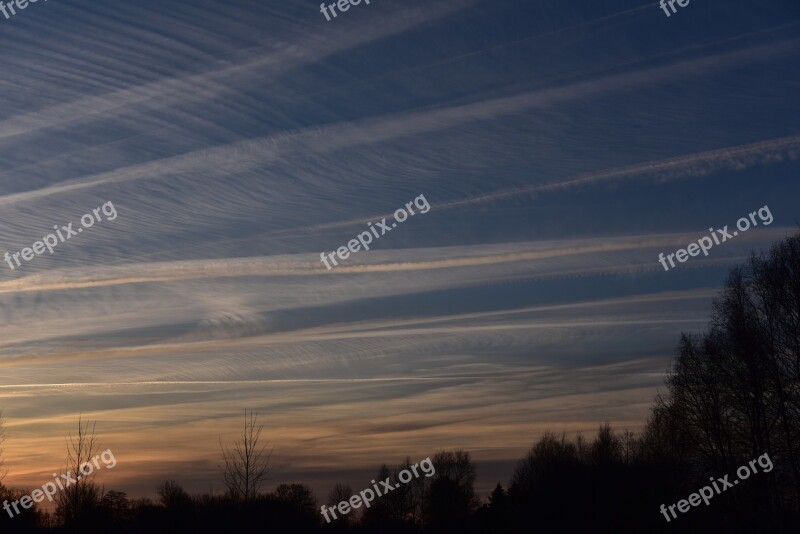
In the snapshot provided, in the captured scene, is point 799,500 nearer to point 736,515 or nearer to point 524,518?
point 736,515

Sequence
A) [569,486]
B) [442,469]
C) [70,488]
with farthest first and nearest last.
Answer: [442,469]
[569,486]
[70,488]

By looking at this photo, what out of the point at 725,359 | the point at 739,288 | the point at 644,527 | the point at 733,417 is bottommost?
the point at 644,527

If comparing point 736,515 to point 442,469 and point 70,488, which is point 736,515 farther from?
point 442,469

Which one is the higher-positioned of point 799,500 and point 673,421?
point 673,421

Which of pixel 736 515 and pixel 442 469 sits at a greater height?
pixel 442 469

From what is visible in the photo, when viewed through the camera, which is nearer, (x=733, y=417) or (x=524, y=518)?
(x=733, y=417)

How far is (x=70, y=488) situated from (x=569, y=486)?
158ft

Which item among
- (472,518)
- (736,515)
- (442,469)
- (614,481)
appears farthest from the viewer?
(442,469)

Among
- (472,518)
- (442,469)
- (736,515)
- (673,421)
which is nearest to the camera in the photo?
(736,515)

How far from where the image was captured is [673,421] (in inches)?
2235

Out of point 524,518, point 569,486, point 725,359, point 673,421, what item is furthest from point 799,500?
point 524,518

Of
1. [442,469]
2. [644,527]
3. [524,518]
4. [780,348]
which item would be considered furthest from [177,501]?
[442,469]

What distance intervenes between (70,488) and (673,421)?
37.8 metres

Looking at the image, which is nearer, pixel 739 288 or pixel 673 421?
pixel 739 288
